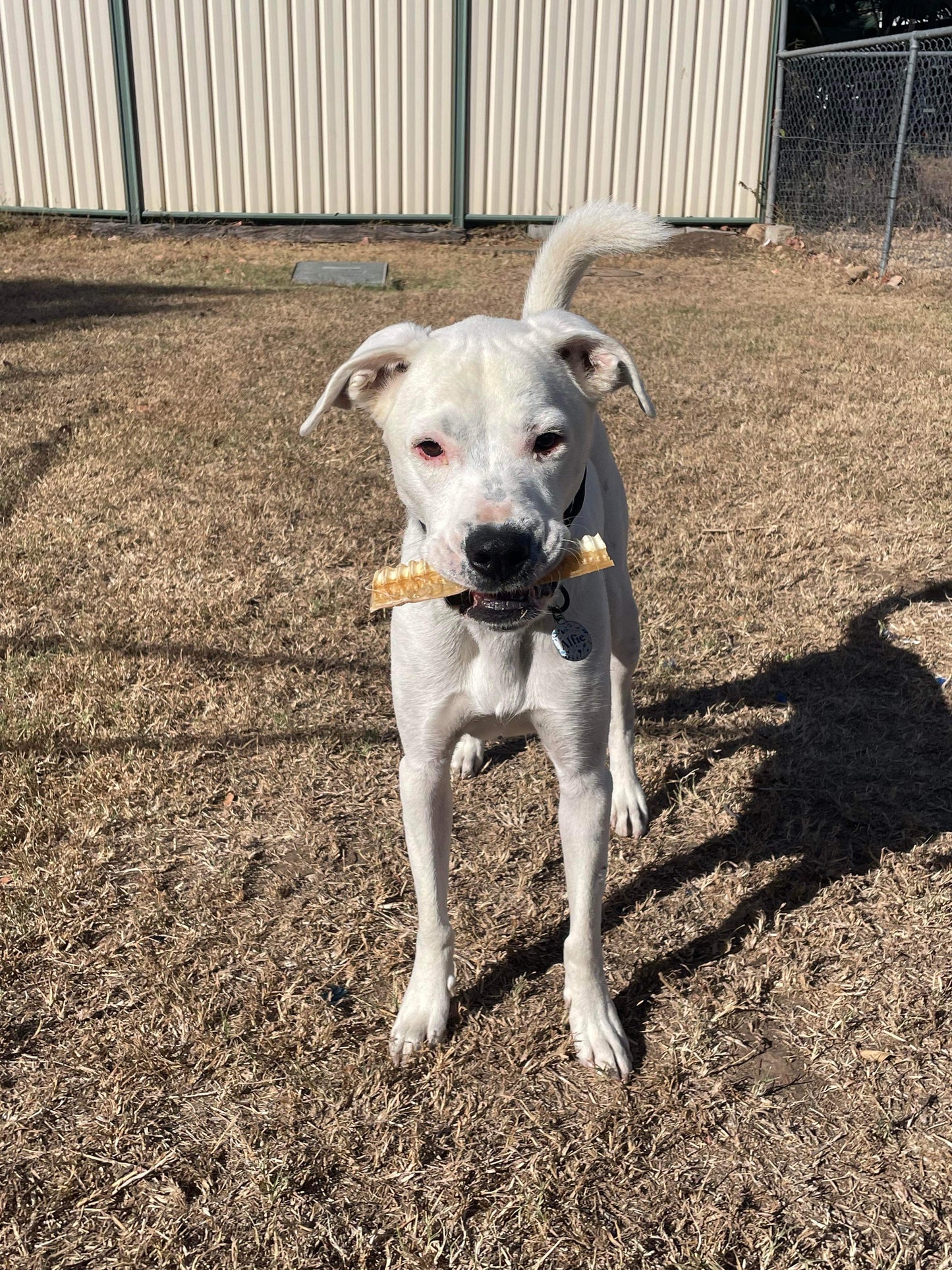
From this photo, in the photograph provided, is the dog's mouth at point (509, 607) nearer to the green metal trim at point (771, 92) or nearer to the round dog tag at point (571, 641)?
the round dog tag at point (571, 641)

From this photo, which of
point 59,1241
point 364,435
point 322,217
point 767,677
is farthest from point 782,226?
point 59,1241

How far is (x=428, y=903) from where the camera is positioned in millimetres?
2320

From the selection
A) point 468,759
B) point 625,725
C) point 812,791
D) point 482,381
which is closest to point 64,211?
point 468,759

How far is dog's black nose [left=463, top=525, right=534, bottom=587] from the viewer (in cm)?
184

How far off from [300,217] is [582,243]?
10598 millimetres

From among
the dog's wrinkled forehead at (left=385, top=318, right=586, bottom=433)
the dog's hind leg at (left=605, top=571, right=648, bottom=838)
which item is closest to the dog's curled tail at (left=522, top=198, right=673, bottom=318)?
the dog's wrinkled forehead at (left=385, top=318, right=586, bottom=433)

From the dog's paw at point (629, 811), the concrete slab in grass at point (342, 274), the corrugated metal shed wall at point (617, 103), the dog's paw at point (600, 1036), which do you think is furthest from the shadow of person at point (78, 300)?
the dog's paw at point (600, 1036)

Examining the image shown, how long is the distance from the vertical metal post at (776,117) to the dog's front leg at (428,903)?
1194 centimetres

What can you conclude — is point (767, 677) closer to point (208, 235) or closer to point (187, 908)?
point (187, 908)

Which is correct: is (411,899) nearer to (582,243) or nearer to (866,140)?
(582,243)

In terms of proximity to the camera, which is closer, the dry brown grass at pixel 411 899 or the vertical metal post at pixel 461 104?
the dry brown grass at pixel 411 899

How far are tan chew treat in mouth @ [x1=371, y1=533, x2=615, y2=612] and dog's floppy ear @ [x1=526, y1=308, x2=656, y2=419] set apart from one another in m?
0.34

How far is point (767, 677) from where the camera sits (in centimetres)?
381

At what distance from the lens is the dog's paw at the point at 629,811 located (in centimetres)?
304
